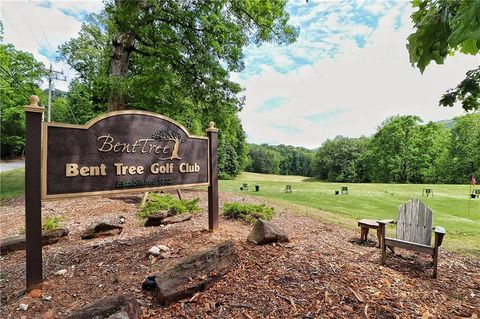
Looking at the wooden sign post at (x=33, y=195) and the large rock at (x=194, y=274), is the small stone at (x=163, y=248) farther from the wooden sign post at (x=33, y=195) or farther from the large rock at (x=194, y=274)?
the wooden sign post at (x=33, y=195)

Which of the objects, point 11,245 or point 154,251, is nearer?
point 154,251

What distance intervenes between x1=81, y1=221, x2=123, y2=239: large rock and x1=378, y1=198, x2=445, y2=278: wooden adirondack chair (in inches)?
196

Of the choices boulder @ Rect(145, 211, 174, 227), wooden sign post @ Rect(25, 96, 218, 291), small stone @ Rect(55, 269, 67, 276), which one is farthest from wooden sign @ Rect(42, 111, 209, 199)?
boulder @ Rect(145, 211, 174, 227)

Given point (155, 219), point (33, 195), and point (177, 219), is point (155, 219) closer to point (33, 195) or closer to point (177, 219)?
point (177, 219)

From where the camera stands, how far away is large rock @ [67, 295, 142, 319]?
7.02 ft

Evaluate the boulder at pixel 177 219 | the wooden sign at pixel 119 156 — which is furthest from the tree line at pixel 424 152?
the wooden sign at pixel 119 156

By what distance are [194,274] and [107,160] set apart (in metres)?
2.11

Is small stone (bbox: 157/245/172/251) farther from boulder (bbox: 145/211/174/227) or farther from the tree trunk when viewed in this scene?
the tree trunk

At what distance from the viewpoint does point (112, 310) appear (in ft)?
7.22

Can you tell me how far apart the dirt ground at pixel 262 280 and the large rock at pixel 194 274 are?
90mm

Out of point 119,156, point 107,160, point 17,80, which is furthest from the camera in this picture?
point 17,80

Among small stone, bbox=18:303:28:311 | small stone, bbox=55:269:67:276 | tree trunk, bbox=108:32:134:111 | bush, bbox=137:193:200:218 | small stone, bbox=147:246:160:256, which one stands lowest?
small stone, bbox=18:303:28:311

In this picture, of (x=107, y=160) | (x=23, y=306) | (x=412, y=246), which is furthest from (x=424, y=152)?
(x=23, y=306)

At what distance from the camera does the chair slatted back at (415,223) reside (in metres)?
4.65
